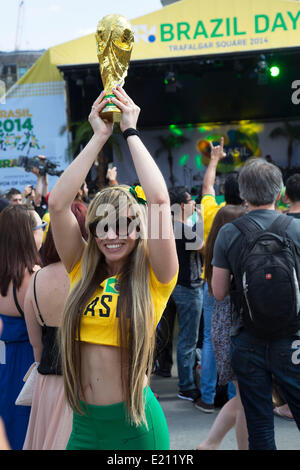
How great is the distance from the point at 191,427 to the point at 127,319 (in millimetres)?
2717

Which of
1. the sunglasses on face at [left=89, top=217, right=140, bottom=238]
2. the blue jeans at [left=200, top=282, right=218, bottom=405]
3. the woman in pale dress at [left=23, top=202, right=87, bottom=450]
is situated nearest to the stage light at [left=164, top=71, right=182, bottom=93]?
the blue jeans at [left=200, top=282, right=218, bottom=405]

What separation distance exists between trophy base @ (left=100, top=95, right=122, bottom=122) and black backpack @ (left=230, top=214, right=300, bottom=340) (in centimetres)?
111

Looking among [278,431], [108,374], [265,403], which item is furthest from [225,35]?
[108,374]

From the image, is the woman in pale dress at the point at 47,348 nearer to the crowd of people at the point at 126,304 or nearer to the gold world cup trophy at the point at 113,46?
the crowd of people at the point at 126,304

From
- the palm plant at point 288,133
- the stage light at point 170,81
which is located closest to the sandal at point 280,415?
the stage light at point 170,81

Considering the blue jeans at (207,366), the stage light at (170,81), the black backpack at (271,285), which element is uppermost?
the stage light at (170,81)

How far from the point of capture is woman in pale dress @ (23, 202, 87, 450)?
2.52 metres

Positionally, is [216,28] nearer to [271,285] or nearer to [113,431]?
[271,285]

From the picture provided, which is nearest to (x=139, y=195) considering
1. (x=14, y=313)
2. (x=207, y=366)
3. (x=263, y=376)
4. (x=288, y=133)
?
(x=263, y=376)

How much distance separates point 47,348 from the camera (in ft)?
8.52

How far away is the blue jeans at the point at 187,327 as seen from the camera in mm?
5027

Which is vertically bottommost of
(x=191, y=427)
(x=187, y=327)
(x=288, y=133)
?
(x=191, y=427)

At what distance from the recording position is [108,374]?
1983mm

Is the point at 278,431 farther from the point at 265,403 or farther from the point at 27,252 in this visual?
the point at 27,252
